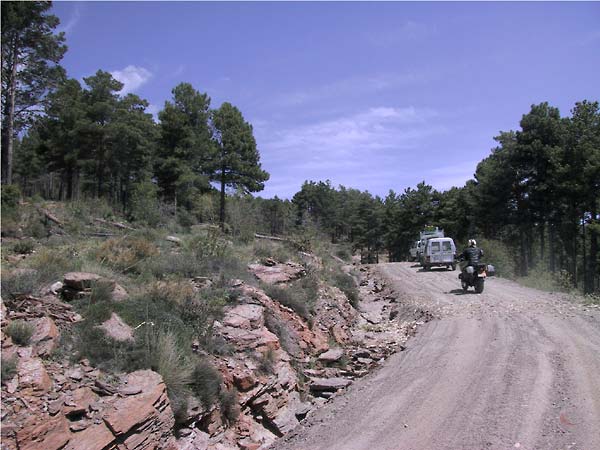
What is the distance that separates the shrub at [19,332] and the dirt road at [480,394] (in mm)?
3981

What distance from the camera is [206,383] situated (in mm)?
7516

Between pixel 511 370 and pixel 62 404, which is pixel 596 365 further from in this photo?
pixel 62 404

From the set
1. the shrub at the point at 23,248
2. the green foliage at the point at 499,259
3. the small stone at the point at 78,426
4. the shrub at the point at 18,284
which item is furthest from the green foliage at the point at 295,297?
the green foliage at the point at 499,259

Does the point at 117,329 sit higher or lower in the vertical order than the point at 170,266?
lower

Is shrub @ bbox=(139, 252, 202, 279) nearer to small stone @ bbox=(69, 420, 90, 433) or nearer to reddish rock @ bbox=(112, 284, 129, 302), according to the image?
reddish rock @ bbox=(112, 284, 129, 302)

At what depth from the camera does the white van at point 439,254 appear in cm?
2989

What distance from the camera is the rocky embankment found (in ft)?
18.1

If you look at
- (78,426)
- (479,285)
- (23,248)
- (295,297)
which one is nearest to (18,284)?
(78,426)

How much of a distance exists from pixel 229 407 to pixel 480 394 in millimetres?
4071

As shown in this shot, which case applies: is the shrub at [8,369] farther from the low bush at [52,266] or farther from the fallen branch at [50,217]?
the fallen branch at [50,217]

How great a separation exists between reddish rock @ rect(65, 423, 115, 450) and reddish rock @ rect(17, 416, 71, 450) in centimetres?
9

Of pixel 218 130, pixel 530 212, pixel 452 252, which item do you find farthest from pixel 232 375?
pixel 218 130

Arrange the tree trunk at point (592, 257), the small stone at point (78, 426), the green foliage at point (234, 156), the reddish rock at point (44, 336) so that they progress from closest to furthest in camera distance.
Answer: the small stone at point (78, 426) → the reddish rock at point (44, 336) → the tree trunk at point (592, 257) → the green foliage at point (234, 156)

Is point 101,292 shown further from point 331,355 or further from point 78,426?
point 331,355
